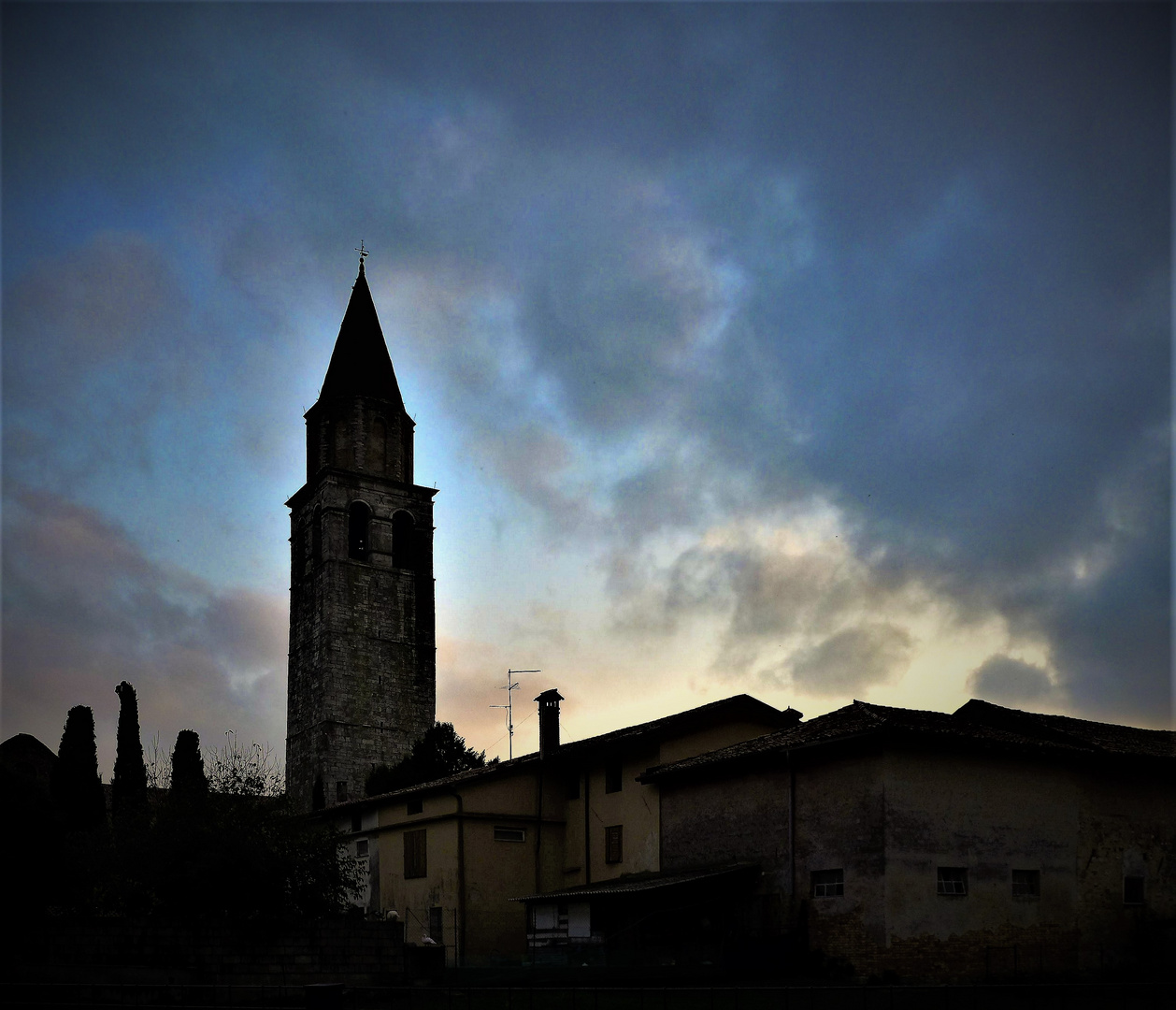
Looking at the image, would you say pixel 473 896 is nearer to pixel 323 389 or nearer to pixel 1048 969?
pixel 1048 969

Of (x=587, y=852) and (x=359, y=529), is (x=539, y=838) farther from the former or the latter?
(x=359, y=529)

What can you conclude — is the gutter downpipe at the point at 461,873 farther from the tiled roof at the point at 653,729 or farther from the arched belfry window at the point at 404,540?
the arched belfry window at the point at 404,540

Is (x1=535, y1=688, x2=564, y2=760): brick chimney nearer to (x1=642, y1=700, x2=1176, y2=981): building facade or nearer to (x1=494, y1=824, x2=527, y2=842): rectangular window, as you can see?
(x1=494, y1=824, x2=527, y2=842): rectangular window

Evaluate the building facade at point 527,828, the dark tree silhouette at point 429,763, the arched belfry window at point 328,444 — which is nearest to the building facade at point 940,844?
the building facade at point 527,828

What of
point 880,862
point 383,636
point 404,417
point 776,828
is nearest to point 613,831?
point 776,828

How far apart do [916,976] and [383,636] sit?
155 ft

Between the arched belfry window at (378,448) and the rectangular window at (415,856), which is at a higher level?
the arched belfry window at (378,448)

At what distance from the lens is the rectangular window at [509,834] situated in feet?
119

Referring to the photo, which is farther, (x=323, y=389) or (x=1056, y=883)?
(x=323, y=389)

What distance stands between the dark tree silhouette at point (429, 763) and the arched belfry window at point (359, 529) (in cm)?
1140

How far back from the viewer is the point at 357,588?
67.8 meters

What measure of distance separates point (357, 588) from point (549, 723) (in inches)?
1233

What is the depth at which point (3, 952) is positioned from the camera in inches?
851

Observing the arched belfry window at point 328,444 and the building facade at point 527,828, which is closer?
the building facade at point 527,828
